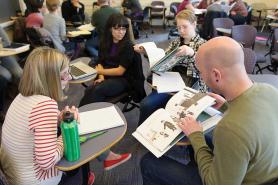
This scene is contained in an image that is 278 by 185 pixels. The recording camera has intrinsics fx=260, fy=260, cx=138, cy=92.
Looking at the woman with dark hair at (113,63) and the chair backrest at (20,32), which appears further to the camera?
the chair backrest at (20,32)

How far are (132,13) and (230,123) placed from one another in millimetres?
6552

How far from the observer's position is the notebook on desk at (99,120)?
54.3 inches

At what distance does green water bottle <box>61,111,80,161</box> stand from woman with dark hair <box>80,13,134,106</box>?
114 cm

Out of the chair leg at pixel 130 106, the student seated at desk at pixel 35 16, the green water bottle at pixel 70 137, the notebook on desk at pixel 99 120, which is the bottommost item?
the chair leg at pixel 130 106

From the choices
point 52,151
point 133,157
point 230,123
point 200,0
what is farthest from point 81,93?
point 200,0

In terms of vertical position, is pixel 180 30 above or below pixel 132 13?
above

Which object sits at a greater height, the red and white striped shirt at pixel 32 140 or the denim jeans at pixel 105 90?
the red and white striped shirt at pixel 32 140

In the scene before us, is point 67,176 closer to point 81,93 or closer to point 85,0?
point 81,93

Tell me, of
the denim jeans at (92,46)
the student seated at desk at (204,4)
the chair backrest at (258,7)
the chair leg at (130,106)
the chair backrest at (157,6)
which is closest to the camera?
the chair leg at (130,106)

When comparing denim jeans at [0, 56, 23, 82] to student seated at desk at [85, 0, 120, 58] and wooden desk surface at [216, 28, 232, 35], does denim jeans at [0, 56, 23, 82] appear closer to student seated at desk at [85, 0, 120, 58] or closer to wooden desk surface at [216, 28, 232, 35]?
student seated at desk at [85, 0, 120, 58]

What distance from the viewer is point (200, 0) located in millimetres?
7309

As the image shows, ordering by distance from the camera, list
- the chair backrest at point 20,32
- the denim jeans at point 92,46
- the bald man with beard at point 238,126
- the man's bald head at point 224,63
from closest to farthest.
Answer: the bald man with beard at point 238,126 < the man's bald head at point 224,63 < the chair backrest at point 20,32 < the denim jeans at point 92,46

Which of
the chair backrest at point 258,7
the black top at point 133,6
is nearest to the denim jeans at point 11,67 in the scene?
the black top at point 133,6

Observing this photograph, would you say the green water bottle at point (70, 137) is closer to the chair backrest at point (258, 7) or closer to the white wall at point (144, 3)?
the white wall at point (144, 3)
